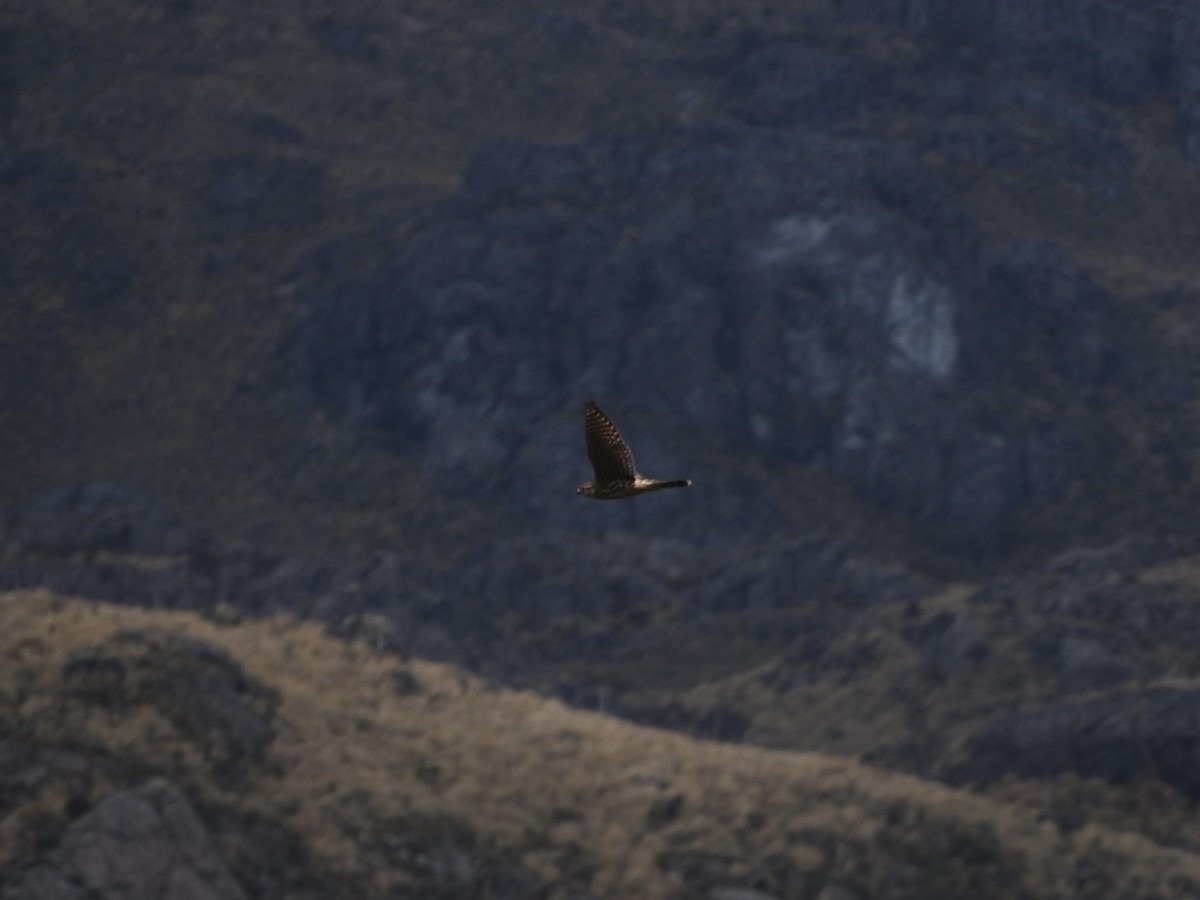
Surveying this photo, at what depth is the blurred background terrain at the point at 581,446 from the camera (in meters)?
56.2

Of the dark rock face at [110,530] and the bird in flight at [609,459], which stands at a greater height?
the bird in flight at [609,459]

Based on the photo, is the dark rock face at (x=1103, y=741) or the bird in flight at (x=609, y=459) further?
the dark rock face at (x=1103, y=741)

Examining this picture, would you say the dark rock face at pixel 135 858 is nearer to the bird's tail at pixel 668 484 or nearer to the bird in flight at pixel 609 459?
the bird in flight at pixel 609 459

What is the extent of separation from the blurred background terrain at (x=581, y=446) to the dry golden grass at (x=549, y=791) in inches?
6.3

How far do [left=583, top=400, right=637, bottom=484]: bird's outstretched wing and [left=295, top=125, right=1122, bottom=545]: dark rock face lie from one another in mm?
80708

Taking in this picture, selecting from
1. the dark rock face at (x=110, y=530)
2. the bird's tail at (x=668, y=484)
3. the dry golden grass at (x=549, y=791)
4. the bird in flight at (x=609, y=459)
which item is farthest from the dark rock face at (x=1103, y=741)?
the bird's tail at (x=668, y=484)

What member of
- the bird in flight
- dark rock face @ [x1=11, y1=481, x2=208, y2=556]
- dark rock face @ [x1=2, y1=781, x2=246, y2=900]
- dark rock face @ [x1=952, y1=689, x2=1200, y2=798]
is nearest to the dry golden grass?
dark rock face @ [x1=2, y1=781, x2=246, y2=900]

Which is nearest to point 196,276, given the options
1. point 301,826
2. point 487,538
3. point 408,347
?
point 408,347

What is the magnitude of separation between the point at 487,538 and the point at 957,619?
25689 millimetres

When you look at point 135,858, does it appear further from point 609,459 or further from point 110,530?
point 110,530

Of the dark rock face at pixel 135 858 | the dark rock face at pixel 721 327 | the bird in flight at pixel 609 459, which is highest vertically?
the bird in flight at pixel 609 459

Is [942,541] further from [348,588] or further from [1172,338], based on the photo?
[348,588]

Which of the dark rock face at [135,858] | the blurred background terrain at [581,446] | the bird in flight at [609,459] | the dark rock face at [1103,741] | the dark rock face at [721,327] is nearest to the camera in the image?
the bird in flight at [609,459]

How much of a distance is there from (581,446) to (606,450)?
81.5m
